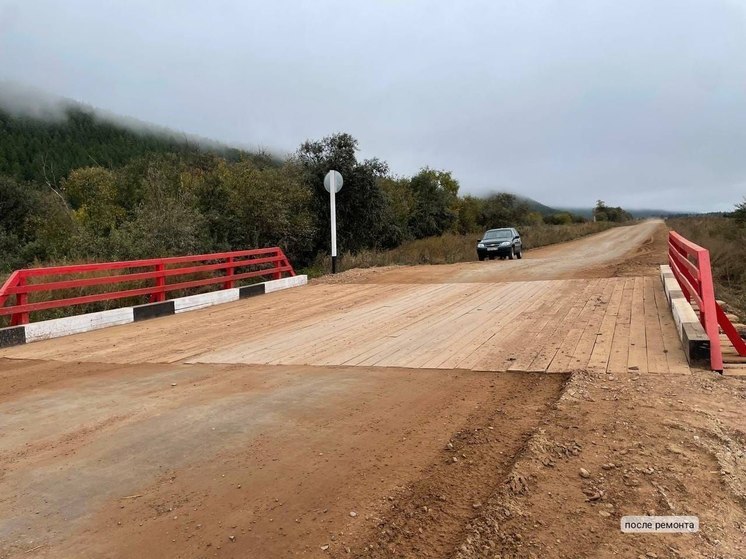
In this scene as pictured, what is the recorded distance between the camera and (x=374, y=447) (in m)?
3.86

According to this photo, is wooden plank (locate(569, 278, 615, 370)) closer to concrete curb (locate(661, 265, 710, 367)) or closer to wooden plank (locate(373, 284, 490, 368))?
concrete curb (locate(661, 265, 710, 367))

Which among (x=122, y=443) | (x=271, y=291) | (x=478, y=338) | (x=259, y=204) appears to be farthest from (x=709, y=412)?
(x=259, y=204)

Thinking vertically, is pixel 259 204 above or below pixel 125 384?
above

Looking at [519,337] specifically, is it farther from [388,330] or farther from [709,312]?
[709,312]

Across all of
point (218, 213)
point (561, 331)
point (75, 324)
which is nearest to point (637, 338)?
point (561, 331)

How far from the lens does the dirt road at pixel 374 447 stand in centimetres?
278

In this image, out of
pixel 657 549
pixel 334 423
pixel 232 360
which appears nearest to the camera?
pixel 657 549

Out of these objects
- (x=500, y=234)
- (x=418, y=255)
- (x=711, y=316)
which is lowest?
(x=418, y=255)

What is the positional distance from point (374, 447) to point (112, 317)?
7479 millimetres

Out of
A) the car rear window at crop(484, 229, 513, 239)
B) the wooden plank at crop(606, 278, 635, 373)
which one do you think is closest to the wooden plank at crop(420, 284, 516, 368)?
the wooden plank at crop(606, 278, 635, 373)

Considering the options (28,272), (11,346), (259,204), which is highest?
(259,204)

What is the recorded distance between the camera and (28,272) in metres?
8.42

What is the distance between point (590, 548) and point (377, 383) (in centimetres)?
301

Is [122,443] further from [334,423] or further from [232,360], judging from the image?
[232,360]
